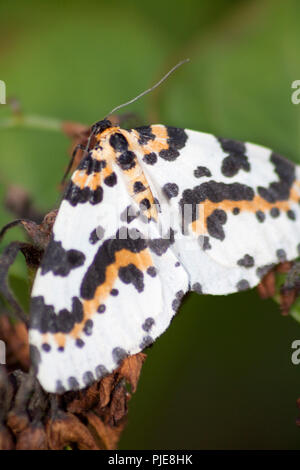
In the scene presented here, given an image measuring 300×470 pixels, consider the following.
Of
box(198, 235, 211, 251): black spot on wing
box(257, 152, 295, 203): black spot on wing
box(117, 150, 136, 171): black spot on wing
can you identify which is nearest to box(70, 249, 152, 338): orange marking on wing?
box(198, 235, 211, 251): black spot on wing

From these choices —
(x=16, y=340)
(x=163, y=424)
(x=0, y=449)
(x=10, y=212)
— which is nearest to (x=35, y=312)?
(x=16, y=340)

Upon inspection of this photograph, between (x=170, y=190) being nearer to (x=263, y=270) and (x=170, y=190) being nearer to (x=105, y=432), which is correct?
(x=263, y=270)

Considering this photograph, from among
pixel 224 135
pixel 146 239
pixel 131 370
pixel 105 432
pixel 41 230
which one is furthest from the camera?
pixel 224 135

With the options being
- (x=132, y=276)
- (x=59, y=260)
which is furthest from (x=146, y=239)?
(x=59, y=260)

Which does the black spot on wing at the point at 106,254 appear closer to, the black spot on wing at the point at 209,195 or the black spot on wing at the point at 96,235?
the black spot on wing at the point at 96,235

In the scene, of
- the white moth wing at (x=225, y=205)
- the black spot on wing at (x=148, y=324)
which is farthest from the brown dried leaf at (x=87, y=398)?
the white moth wing at (x=225, y=205)
